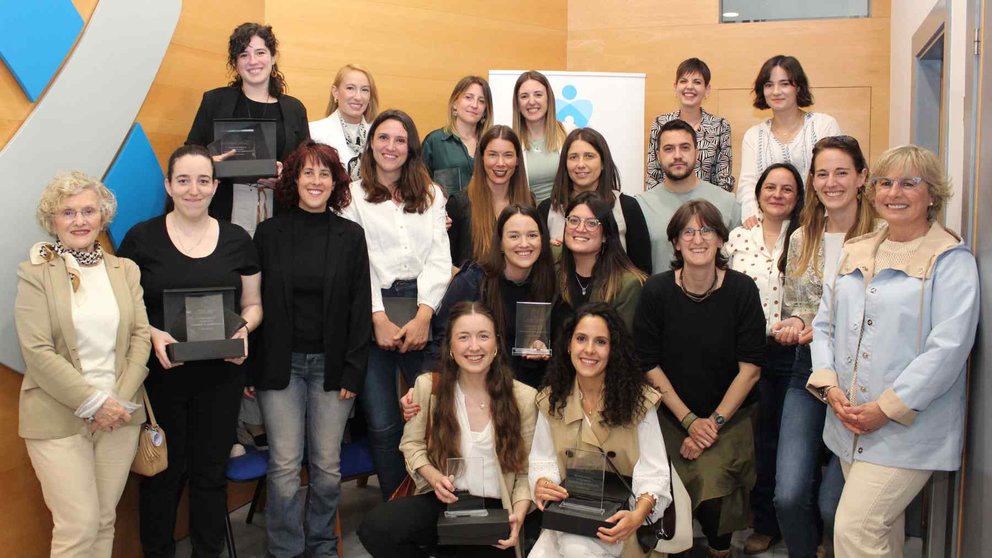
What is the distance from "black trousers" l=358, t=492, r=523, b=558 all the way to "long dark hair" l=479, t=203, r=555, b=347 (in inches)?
33.4

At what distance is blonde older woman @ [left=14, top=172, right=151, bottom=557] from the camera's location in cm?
319

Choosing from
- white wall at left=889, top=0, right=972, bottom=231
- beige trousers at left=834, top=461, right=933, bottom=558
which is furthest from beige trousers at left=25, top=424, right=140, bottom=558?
white wall at left=889, top=0, right=972, bottom=231

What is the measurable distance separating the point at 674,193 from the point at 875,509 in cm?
203

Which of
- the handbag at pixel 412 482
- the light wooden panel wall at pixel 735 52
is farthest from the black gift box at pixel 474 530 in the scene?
the light wooden panel wall at pixel 735 52

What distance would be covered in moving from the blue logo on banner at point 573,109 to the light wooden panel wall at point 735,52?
1024 millimetres

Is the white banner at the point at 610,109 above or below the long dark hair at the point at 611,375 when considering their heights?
above

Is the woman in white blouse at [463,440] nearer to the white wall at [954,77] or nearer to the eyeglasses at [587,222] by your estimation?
the eyeglasses at [587,222]

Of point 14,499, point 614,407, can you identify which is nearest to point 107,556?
point 14,499

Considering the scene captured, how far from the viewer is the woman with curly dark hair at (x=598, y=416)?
3262 millimetres

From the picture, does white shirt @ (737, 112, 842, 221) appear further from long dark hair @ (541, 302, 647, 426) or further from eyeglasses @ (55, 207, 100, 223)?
eyeglasses @ (55, 207, 100, 223)

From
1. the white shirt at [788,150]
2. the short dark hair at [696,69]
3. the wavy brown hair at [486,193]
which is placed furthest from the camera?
the short dark hair at [696,69]

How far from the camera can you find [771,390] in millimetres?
3951

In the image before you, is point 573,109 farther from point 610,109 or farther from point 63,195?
point 63,195

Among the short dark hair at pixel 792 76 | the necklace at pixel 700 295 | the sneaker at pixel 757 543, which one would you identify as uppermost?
the short dark hair at pixel 792 76
